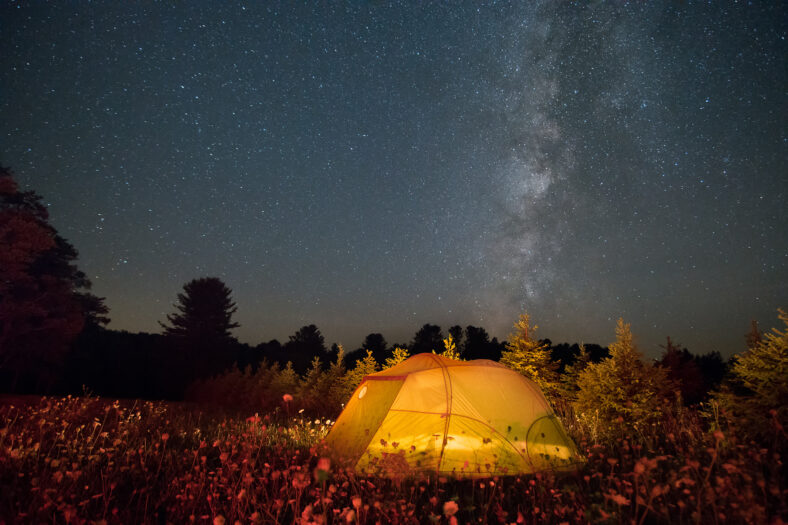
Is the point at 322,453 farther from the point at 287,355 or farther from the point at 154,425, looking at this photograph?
the point at 287,355

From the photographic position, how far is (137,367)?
40.8 m

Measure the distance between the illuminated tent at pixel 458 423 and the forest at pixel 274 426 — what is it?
49 centimetres

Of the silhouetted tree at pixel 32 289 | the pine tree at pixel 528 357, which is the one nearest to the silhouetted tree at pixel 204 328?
the silhouetted tree at pixel 32 289

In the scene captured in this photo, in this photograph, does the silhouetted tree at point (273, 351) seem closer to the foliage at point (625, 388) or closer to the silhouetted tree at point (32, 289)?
the silhouetted tree at point (32, 289)

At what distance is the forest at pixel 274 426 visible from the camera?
3375 millimetres

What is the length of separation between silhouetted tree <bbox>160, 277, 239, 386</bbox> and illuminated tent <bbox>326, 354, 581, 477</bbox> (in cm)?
4061

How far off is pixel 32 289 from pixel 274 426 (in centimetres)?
1885

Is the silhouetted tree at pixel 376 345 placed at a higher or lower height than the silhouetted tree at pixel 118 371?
higher

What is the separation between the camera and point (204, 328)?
152ft

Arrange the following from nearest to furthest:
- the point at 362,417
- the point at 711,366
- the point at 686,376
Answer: the point at 362,417 < the point at 686,376 < the point at 711,366

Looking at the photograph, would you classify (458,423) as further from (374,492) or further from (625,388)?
(625,388)

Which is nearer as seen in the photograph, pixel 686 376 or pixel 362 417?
pixel 362 417

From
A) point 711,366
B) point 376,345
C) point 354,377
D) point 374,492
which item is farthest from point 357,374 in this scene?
point 711,366

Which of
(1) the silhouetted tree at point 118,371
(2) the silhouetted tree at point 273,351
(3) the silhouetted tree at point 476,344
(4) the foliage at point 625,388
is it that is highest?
(3) the silhouetted tree at point 476,344
